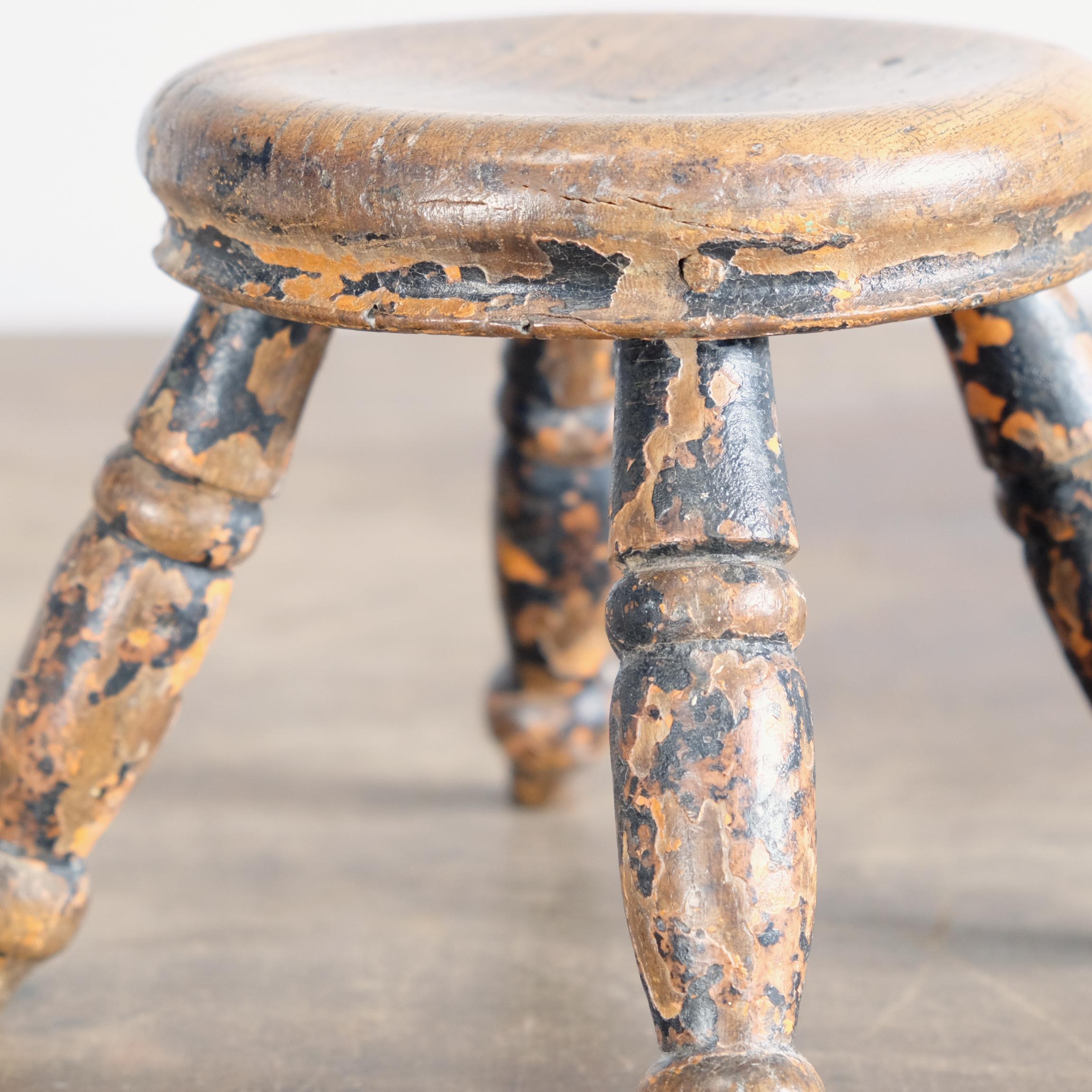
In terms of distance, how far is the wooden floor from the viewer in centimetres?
83

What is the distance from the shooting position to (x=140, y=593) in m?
0.76

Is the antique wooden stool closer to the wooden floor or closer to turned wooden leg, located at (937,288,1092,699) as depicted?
turned wooden leg, located at (937,288,1092,699)

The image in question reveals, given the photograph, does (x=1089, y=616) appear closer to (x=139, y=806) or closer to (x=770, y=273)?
(x=770, y=273)

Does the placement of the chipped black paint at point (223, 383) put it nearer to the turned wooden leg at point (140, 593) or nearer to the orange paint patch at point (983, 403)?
the turned wooden leg at point (140, 593)

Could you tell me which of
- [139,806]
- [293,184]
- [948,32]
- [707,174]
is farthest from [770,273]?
[139,806]

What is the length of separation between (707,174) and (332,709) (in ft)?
2.47

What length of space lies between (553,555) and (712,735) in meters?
0.42

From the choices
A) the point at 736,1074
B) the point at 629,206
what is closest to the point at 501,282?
the point at 629,206

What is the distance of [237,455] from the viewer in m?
0.75

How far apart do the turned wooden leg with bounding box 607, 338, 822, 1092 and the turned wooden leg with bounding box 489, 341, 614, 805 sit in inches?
13.2

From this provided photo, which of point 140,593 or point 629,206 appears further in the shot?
point 140,593

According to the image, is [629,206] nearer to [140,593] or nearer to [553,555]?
[140,593]

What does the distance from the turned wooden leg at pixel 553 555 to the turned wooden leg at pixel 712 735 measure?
13.2 inches

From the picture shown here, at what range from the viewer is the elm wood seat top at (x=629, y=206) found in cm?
58
